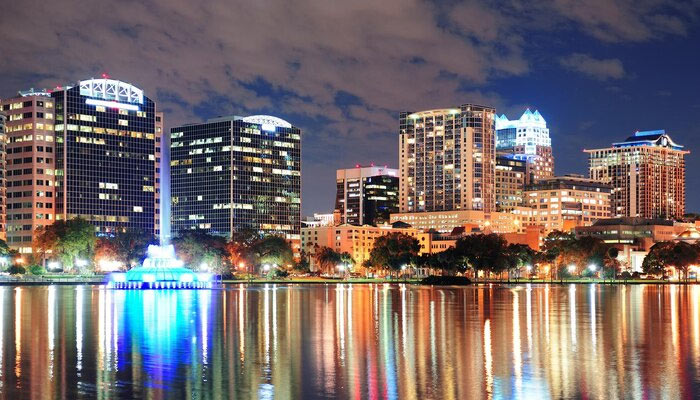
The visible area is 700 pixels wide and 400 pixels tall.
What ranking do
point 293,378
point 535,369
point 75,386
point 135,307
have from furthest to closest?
point 135,307 < point 535,369 < point 293,378 < point 75,386

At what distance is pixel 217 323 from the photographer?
249ft

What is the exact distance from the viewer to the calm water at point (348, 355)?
1591 inches

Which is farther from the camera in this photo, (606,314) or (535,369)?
(606,314)

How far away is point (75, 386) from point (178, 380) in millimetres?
4436

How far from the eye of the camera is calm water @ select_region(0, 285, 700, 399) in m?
40.4

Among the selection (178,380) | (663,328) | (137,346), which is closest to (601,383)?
(178,380)

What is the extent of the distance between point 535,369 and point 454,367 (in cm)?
390

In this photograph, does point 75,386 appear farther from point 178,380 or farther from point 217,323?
point 217,323

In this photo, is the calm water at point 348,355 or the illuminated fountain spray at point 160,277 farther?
the illuminated fountain spray at point 160,277

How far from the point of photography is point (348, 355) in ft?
173

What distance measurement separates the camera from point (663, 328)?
7219 centimetres

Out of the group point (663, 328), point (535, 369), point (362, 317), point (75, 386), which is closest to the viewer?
point (75, 386)

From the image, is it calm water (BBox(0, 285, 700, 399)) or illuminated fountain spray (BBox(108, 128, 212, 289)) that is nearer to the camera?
calm water (BBox(0, 285, 700, 399))

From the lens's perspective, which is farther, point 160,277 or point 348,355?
point 160,277
